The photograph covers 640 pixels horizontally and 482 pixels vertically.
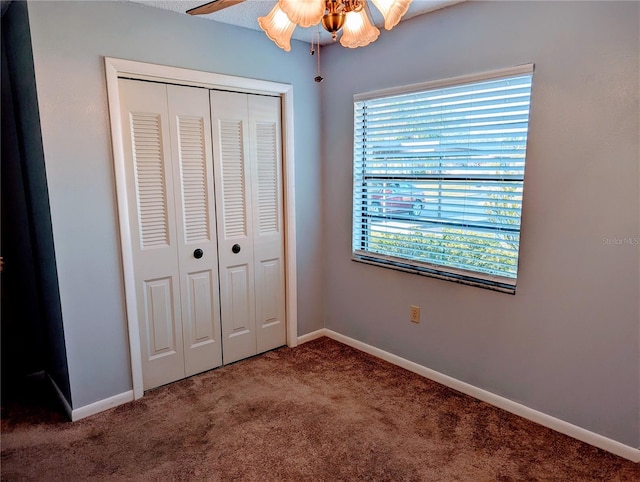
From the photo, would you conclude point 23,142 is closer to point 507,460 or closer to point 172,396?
point 172,396

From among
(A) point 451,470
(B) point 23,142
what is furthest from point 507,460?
(B) point 23,142

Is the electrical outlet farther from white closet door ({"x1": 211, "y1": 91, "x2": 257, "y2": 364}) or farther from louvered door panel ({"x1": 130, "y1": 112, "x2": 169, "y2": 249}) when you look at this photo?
louvered door panel ({"x1": 130, "y1": 112, "x2": 169, "y2": 249})

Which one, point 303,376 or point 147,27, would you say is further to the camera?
point 303,376

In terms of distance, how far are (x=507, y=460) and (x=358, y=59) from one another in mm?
2644

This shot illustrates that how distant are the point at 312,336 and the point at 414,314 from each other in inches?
39.6

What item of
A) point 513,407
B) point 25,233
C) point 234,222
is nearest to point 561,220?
point 513,407

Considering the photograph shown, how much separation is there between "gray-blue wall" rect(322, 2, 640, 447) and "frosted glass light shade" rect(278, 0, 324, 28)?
138 cm

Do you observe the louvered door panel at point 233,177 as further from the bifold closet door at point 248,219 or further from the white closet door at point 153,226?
A: the white closet door at point 153,226

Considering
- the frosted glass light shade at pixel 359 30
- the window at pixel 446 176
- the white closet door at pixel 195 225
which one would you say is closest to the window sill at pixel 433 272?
the window at pixel 446 176

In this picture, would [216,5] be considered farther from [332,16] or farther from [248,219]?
[248,219]

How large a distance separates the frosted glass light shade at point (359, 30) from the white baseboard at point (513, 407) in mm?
2155

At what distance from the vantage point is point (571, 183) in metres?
2.11

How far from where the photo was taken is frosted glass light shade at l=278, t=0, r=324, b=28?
1.35 metres

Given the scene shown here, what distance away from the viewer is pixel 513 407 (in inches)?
97.6
